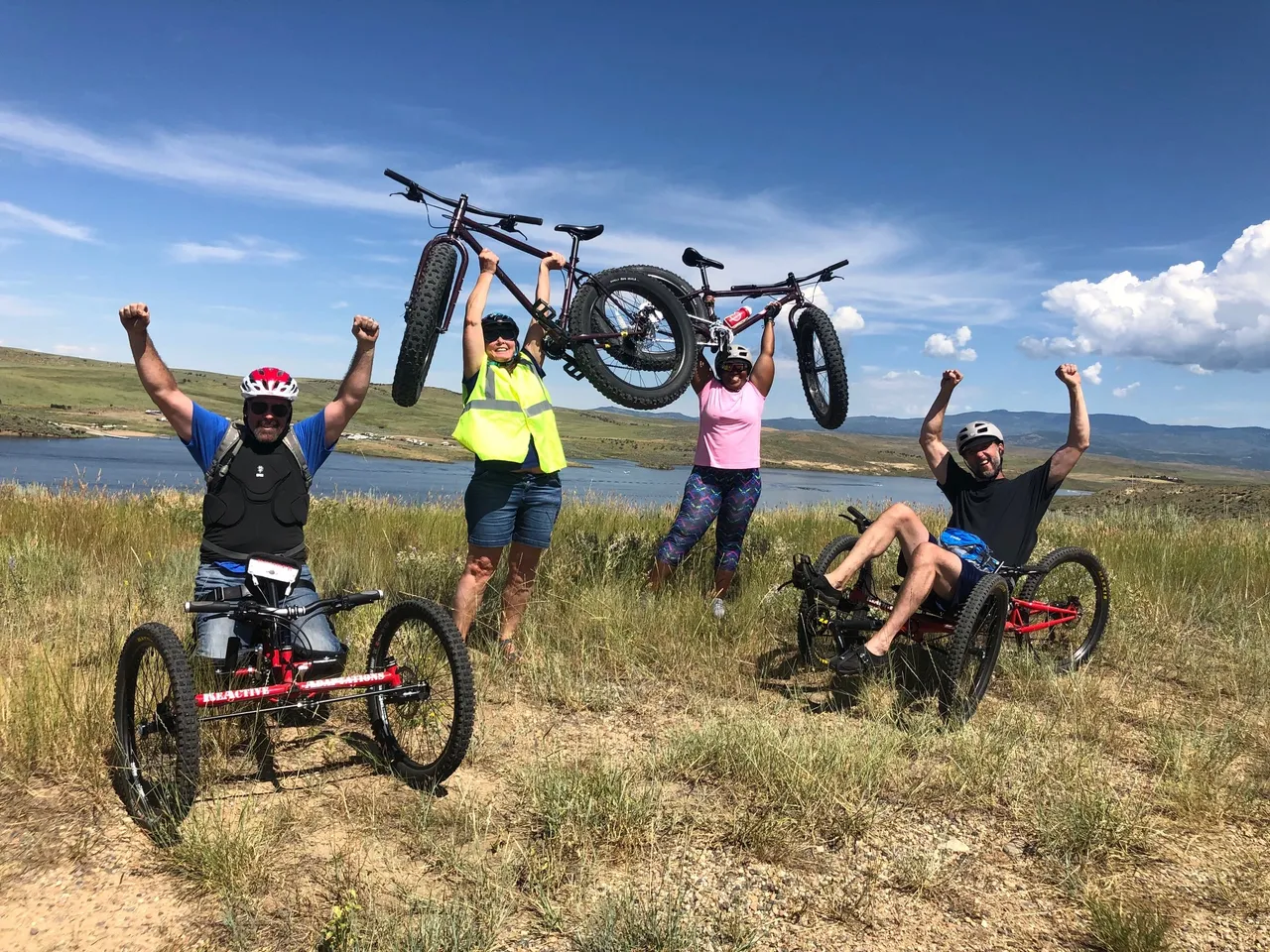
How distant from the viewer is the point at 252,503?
391 cm

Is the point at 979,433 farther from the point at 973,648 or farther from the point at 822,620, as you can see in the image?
the point at 822,620

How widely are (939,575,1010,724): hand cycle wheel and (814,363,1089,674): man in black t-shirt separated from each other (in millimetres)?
237

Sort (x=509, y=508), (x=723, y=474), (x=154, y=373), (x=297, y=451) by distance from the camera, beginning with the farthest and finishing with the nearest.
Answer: (x=723, y=474) → (x=509, y=508) → (x=297, y=451) → (x=154, y=373)

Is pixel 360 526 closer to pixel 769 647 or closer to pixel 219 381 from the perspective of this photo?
pixel 769 647

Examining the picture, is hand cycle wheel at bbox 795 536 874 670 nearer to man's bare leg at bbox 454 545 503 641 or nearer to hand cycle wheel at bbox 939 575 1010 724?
hand cycle wheel at bbox 939 575 1010 724

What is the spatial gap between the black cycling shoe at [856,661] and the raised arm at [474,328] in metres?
2.73

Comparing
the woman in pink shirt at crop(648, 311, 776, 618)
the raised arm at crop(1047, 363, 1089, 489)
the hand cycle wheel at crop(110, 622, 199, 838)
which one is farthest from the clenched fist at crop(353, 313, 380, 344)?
the raised arm at crop(1047, 363, 1089, 489)

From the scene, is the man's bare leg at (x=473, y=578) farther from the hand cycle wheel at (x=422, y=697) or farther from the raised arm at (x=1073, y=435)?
the raised arm at (x=1073, y=435)

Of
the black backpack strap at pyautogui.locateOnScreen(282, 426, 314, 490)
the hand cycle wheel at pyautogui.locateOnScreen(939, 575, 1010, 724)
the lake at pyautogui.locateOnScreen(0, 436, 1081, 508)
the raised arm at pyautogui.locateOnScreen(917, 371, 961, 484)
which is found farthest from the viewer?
the lake at pyautogui.locateOnScreen(0, 436, 1081, 508)

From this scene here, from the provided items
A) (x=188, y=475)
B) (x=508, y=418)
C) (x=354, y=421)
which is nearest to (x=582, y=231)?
(x=508, y=418)

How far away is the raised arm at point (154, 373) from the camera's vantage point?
144 inches

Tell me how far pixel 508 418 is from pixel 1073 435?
3729mm

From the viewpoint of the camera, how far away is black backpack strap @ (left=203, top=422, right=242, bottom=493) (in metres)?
3.85

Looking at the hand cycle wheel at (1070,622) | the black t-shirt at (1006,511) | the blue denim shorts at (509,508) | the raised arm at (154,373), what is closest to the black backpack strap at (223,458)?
the raised arm at (154,373)
